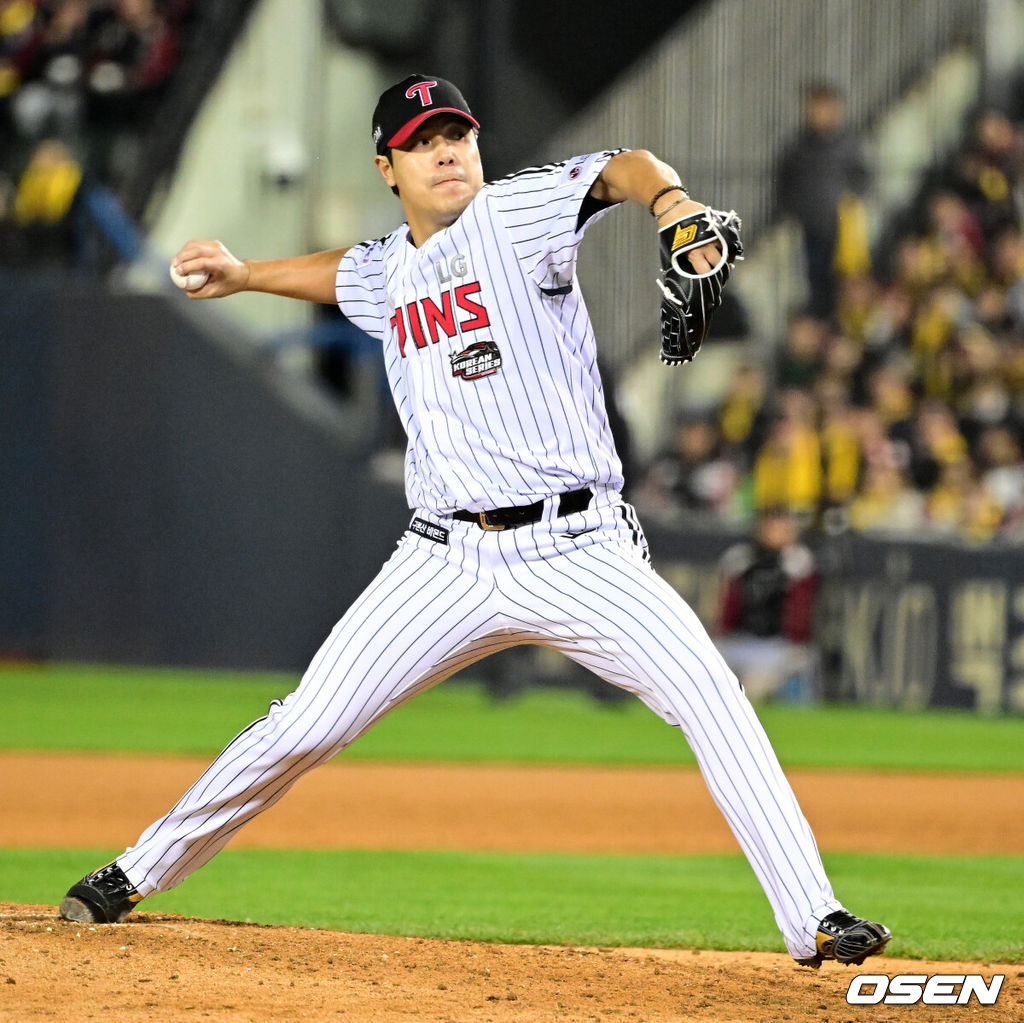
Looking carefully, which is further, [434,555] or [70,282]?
[70,282]

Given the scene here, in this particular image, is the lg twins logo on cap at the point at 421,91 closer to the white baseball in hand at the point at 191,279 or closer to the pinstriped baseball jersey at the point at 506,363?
the pinstriped baseball jersey at the point at 506,363

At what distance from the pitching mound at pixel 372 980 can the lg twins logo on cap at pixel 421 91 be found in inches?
79.0

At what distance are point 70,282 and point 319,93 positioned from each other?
2.81m

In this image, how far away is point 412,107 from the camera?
166 inches

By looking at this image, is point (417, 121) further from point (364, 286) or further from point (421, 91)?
point (364, 286)

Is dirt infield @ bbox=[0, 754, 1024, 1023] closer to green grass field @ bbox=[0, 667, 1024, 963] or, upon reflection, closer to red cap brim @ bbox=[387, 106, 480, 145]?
green grass field @ bbox=[0, 667, 1024, 963]

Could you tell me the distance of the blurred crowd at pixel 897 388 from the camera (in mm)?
13047

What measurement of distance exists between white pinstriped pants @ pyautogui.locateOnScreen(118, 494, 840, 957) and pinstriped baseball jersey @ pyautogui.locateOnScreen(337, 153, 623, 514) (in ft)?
0.37

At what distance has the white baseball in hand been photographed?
4.55m

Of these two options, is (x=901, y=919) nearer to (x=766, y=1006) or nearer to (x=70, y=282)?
(x=766, y=1006)

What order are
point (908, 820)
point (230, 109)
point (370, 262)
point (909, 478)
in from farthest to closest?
point (230, 109), point (909, 478), point (908, 820), point (370, 262)

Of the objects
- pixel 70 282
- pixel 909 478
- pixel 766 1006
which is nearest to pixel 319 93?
pixel 70 282

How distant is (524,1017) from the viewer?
3760 mm

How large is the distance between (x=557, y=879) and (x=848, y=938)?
271 cm
